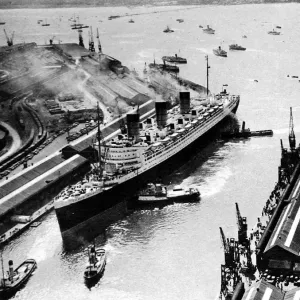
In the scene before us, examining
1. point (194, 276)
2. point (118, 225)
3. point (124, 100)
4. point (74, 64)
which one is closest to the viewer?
point (194, 276)

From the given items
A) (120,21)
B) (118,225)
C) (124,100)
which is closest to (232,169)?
(118,225)

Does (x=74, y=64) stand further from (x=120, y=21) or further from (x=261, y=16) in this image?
(x=261, y=16)

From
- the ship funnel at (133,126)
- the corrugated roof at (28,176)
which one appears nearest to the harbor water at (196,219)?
the corrugated roof at (28,176)

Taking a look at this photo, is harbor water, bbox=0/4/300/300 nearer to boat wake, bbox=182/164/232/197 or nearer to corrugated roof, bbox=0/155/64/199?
boat wake, bbox=182/164/232/197

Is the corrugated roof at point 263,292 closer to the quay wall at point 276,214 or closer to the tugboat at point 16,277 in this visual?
the quay wall at point 276,214

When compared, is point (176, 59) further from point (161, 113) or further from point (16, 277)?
point (16, 277)

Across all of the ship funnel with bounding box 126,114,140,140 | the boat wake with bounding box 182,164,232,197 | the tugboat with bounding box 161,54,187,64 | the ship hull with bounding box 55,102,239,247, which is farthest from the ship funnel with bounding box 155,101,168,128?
the tugboat with bounding box 161,54,187,64
